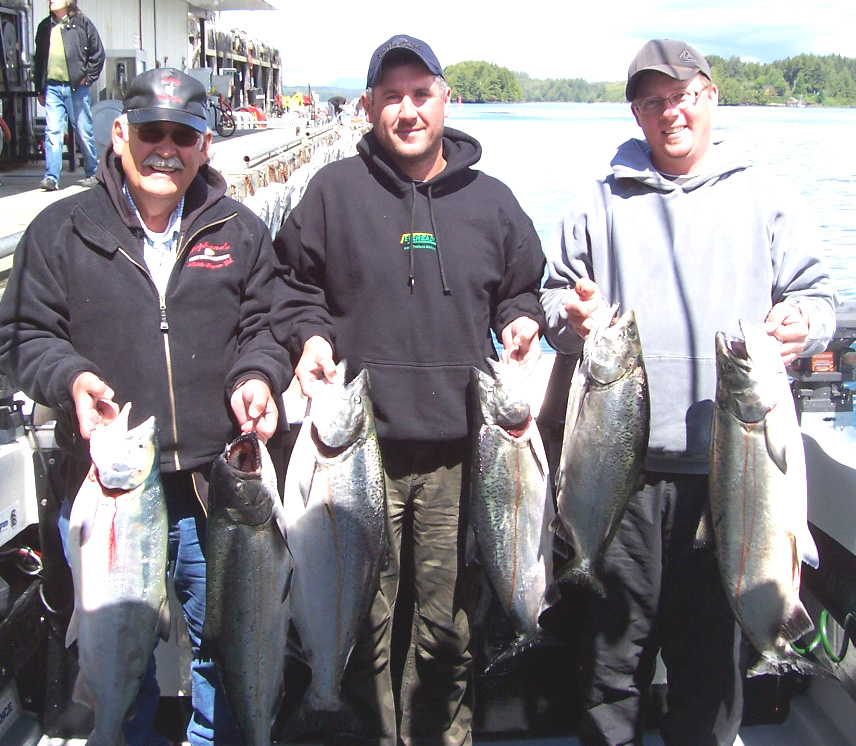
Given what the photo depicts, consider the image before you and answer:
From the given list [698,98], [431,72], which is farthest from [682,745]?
[431,72]

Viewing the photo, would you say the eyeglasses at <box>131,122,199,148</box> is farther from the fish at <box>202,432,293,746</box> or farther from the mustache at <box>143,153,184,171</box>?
the fish at <box>202,432,293,746</box>

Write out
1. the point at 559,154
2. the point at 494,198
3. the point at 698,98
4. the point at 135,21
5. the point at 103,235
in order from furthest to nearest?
the point at 559,154 < the point at 135,21 < the point at 494,198 < the point at 698,98 < the point at 103,235

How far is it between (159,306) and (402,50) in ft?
3.86

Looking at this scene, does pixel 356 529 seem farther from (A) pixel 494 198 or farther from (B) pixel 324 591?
(A) pixel 494 198

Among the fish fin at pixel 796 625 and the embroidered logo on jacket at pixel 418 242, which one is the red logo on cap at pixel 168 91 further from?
the fish fin at pixel 796 625

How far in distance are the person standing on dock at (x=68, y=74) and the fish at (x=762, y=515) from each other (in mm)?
8706

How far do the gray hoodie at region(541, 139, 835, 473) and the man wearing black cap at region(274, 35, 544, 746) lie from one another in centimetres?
32

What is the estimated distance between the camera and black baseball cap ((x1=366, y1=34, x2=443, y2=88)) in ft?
9.24

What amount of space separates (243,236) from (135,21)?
897 inches

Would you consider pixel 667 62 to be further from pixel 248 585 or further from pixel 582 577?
pixel 248 585

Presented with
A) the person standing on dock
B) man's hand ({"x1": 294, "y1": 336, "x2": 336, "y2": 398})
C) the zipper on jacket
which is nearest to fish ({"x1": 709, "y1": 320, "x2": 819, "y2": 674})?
man's hand ({"x1": 294, "y1": 336, "x2": 336, "y2": 398})

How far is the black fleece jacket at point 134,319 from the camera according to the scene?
8.50ft

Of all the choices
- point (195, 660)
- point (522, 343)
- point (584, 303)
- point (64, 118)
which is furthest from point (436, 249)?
point (64, 118)

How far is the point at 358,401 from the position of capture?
2627 mm
